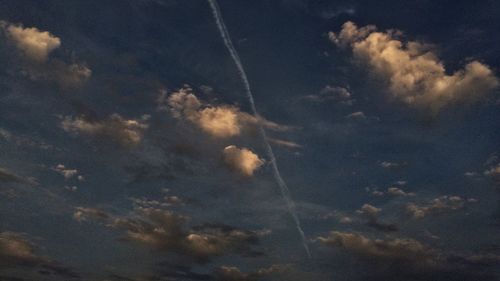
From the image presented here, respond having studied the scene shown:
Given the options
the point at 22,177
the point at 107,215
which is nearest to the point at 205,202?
the point at 107,215

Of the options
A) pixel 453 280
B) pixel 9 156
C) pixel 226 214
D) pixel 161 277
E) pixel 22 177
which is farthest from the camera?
pixel 161 277

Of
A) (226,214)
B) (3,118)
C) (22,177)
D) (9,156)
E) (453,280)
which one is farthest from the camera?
(453,280)

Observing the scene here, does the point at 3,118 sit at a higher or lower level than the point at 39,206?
higher

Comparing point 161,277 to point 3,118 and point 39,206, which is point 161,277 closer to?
point 39,206

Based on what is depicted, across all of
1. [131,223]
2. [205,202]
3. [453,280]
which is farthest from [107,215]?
[453,280]

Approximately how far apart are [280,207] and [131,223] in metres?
18.4

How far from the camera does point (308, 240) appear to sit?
48656 millimetres

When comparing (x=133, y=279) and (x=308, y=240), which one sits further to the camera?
(x=133, y=279)

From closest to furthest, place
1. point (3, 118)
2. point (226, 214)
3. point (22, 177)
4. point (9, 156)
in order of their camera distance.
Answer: point (3, 118) → point (9, 156) → point (22, 177) → point (226, 214)

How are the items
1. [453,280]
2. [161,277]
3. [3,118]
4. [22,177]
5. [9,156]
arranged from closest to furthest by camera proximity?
[3,118], [9,156], [22,177], [453,280], [161,277]

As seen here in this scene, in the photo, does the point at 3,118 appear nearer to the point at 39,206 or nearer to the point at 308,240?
the point at 39,206

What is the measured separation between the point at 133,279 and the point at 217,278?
54.6 ft

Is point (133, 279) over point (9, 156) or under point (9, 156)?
under

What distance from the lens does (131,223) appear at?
49250 millimetres
